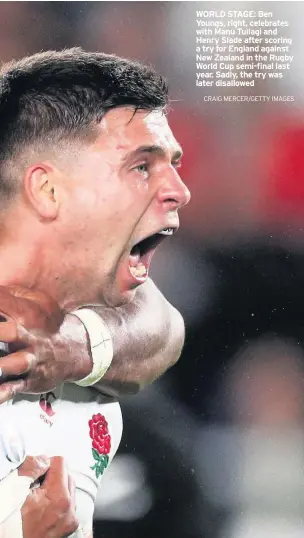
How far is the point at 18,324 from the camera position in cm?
100

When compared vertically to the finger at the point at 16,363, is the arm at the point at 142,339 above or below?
below

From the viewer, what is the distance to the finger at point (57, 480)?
1072 millimetres

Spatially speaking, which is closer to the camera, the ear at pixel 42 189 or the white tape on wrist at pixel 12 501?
the white tape on wrist at pixel 12 501

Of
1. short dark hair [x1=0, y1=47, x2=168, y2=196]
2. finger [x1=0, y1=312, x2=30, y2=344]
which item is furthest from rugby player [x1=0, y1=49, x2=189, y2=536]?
finger [x1=0, y1=312, x2=30, y2=344]

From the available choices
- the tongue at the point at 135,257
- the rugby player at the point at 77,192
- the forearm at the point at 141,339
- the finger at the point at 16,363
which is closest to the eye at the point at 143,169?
the rugby player at the point at 77,192

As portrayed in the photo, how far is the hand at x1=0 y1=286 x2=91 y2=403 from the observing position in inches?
38.7

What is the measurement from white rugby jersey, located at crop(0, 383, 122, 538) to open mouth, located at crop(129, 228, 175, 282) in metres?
0.19

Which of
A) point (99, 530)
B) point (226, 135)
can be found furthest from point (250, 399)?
point (226, 135)

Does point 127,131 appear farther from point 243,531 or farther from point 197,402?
point 243,531

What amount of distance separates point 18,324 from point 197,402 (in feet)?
1.36

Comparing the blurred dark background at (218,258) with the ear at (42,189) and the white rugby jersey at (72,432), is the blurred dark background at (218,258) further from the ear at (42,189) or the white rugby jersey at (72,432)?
the ear at (42,189)

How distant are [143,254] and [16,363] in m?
0.30

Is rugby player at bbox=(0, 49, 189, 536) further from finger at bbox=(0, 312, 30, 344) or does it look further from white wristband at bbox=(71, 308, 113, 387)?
finger at bbox=(0, 312, 30, 344)

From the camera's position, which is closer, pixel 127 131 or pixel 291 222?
pixel 127 131
